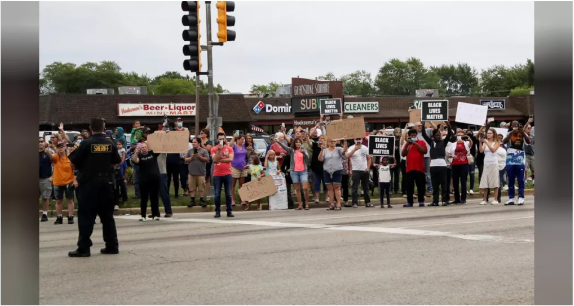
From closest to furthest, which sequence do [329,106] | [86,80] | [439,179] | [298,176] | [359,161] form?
1. [359,161]
2. [439,179]
3. [298,176]
4. [329,106]
5. [86,80]

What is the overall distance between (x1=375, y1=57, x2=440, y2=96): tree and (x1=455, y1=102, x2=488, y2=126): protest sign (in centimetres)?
11989

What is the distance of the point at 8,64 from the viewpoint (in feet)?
26.1

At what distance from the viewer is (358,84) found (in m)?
148

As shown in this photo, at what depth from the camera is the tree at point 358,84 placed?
145125mm

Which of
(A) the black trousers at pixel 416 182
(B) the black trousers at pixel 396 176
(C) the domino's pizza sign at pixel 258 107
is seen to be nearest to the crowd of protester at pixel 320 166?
(A) the black trousers at pixel 416 182

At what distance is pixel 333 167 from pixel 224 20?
4.38 metres

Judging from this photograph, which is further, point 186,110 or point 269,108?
point 269,108

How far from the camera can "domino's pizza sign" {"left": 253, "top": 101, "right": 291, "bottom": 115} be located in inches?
2211

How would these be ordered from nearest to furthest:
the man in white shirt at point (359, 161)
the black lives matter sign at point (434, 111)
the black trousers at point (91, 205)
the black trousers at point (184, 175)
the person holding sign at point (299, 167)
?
the black trousers at point (91, 205) < the man in white shirt at point (359, 161) < the person holding sign at point (299, 167) < the black lives matter sign at point (434, 111) < the black trousers at point (184, 175)

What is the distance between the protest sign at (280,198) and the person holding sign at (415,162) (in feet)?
9.96

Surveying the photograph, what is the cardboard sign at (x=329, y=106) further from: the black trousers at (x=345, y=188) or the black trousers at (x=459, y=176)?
the black trousers at (x=459, y=176)

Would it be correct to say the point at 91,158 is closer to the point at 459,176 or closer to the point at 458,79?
the point at 459,176

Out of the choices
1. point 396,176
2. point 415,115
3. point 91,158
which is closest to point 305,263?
point 91,158

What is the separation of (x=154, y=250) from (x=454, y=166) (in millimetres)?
10038
